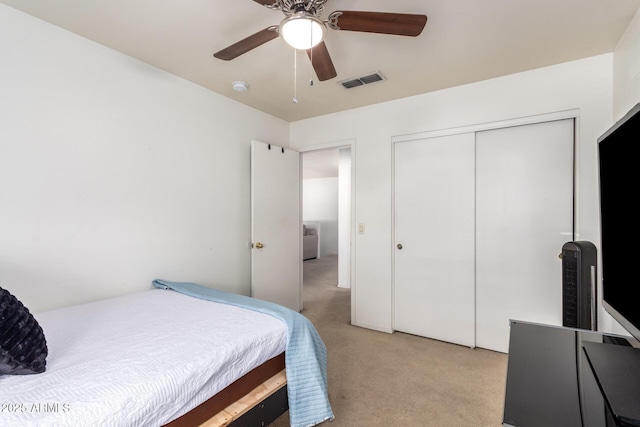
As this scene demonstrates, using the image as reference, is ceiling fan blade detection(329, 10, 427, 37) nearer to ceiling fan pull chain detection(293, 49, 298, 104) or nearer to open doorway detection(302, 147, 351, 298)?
ceiling fan pull chain detection(293, 49, 298, 104)

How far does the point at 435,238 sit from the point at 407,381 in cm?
128

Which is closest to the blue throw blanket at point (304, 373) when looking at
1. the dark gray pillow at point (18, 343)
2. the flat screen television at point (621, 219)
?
the dark gray pillow at point (18, 343)

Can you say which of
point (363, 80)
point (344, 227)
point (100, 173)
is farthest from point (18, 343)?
point (344, 227)

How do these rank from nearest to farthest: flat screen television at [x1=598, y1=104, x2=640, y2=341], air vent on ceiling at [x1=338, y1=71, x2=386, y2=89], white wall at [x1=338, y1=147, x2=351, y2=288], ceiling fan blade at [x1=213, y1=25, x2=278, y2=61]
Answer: flat screen television at [x1=598, y1=104, x2=640, y2=341], ceiling fan blade at [x1=213, y1=25, x2=278, y2=61], air vent on ceiling at [x1=338, y1=71, x2=386, y2=89], white wall at [x1=338, y1=147, x2=351, y2=288]

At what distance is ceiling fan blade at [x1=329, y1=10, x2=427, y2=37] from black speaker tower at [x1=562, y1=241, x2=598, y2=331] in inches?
52.3

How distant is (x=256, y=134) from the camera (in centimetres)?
320

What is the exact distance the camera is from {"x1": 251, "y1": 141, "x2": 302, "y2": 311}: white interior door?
3.02 meters

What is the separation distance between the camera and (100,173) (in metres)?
1.98

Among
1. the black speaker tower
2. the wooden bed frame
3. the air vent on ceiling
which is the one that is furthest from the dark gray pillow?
the air vent on ceiling

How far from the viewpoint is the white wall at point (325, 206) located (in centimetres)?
834

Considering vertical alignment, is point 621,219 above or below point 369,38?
below

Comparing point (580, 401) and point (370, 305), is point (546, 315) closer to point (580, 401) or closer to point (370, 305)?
point (370, 305)

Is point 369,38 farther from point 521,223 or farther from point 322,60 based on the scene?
point 521,223

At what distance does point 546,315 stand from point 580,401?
6.29 ft
